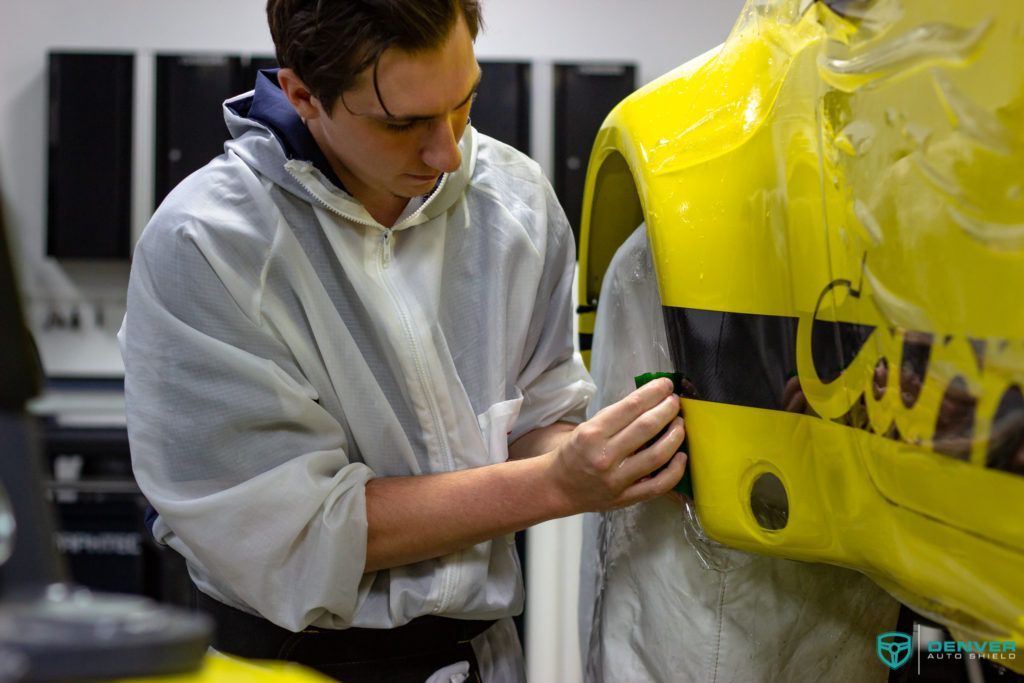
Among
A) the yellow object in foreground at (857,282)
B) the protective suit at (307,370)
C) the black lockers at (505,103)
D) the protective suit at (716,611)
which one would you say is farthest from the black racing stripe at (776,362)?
the black lockers at (505,103)

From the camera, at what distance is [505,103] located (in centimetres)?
308

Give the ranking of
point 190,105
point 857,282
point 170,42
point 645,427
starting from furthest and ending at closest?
point 170,42, point 190,105, point 645,427, point 857,282

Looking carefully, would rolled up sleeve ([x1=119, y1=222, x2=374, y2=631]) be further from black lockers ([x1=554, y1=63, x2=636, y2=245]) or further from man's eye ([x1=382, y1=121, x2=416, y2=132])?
black lockers ([x1=554, y1=63, x2=636, y2=245])

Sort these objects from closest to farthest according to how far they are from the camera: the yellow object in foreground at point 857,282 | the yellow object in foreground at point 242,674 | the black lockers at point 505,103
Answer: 1. the yellow object in foreground at point 242,674
2. the yellow object in foreground at point 857,282
3. the black lockers at point 505,103

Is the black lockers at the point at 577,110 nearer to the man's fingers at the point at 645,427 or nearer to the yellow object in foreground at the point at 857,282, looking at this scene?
the yellow object in foreground at the point at 857,282

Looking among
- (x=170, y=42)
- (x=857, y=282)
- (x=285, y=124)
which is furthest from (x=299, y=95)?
(x=170, y=42)

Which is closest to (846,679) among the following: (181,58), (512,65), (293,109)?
(293,109)

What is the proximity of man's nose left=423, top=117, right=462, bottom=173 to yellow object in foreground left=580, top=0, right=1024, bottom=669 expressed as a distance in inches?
5.9

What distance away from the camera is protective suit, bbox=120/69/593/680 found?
0.95 meters

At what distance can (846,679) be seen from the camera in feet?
2.97

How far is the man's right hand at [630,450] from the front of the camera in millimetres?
866

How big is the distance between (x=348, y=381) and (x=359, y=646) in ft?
0.85

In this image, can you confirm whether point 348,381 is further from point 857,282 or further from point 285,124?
point 857,282

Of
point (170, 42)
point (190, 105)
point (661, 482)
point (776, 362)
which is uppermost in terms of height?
point (170, 42)
